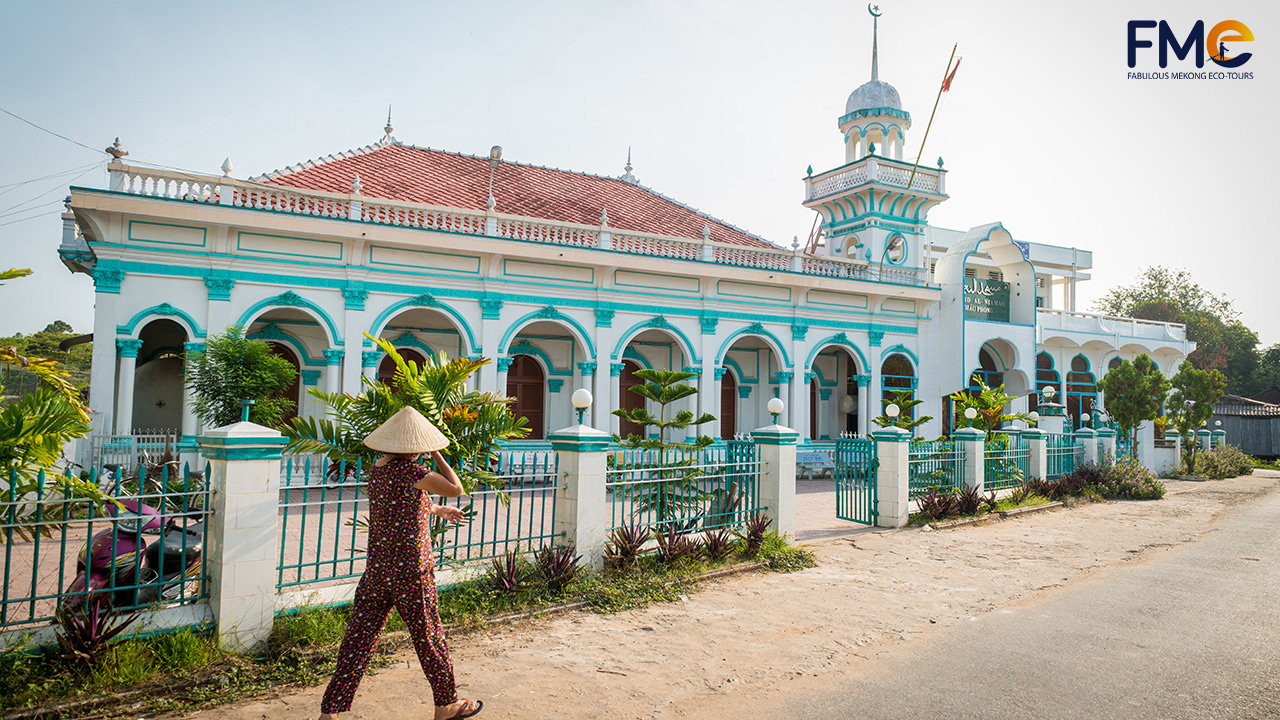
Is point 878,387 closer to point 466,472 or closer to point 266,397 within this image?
point 266,397

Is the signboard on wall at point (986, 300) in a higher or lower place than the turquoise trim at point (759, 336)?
higher

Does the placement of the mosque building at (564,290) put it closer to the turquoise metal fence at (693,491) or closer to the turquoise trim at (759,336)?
the turquoise trim at (759,336)

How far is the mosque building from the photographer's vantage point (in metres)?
12.2

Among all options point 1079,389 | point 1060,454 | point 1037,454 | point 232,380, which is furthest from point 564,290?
point 1079,389

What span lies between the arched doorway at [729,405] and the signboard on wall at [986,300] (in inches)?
271

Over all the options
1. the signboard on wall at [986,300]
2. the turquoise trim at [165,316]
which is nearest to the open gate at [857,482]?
the turquoise trim at [165,316]

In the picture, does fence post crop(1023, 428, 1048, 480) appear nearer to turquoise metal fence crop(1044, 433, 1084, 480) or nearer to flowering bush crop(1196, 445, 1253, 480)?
turquoise metal fence crop(1044, 433, 1084, 480)

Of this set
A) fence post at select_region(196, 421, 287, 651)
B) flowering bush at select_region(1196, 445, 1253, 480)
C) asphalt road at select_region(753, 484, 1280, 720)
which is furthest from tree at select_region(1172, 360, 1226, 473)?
fence post at select_region(196, 421, 287, 651)

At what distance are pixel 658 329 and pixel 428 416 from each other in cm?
1165

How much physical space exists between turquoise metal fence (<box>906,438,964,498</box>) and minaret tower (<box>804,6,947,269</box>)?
8.11 metres

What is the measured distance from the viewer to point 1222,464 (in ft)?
69.8

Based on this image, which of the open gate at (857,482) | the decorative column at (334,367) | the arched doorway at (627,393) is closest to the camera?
the open gate at (857,482)

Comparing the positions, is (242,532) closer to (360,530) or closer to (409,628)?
(409,628)

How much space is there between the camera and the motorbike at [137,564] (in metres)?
4.56
